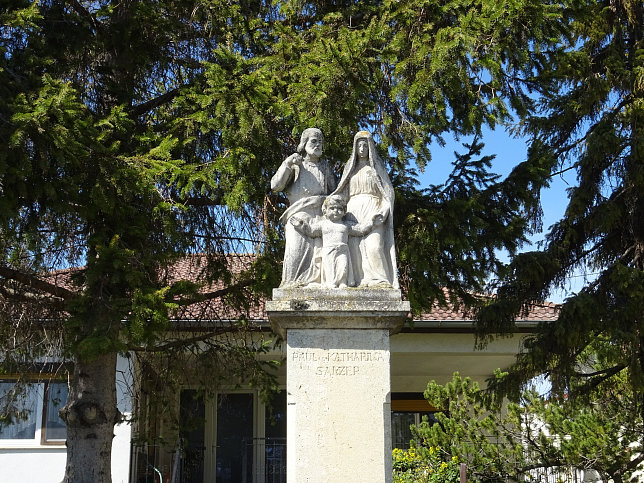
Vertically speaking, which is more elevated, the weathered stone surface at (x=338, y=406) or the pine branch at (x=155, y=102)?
the pine branch at (x=155, y=102)

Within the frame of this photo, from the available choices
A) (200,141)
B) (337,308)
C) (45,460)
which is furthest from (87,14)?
(45,460)

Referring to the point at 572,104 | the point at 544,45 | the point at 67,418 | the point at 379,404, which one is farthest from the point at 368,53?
the point at 67,418

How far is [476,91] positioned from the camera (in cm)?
1048

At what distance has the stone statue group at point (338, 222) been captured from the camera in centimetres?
749

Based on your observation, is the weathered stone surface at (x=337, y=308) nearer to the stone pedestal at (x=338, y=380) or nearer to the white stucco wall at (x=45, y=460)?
the stone pedestal at (x=338, y=380)

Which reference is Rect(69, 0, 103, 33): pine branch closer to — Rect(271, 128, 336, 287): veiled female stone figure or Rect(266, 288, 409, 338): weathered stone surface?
Rect(271, 128, 336, 287): veiled female stone figure

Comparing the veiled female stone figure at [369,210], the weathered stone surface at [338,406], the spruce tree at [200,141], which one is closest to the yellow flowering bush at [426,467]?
the spruce tree at [200,141]

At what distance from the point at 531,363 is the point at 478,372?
351 inches

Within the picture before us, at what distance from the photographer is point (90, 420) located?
Answer: 10.5 meters

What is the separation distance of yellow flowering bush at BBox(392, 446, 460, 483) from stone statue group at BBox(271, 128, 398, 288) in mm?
6186

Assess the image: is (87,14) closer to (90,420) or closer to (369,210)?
(90,420)

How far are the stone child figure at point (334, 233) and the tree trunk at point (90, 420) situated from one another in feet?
13.8

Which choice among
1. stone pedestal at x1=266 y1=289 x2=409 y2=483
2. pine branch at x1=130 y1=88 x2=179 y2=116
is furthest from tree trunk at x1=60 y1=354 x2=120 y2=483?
stone pedestal at x1=266 y1=289 x2=409 y2=483

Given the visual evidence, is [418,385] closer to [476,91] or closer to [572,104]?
[572,104]
